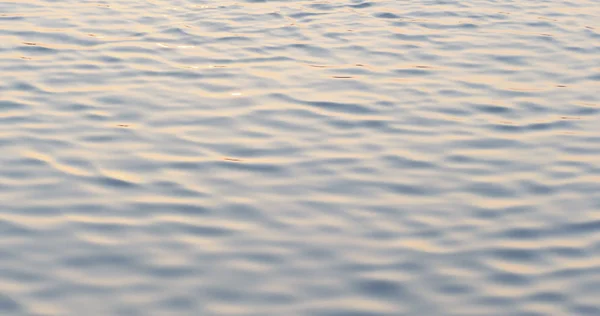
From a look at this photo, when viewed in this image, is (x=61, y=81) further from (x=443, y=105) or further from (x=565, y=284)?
(x=565, y=284)

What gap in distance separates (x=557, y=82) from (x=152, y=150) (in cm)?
376

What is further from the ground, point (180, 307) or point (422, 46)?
point (422, 46)

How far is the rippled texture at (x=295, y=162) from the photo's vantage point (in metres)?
5.09

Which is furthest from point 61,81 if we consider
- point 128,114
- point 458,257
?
point 458,257

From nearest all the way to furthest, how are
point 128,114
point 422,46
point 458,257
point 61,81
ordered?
point 458,257 → point 128,114 → point 61,81 → point 422,46

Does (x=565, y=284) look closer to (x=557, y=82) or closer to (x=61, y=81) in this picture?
(x=557, y=82)

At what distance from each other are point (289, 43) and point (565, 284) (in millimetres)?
4515

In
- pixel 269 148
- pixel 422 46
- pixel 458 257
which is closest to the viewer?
pixel 458 257

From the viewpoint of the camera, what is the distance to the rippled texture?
16.7 feet

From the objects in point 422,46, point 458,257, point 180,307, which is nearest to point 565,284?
point 458,257

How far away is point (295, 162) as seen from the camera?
6504mm

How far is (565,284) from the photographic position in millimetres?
5156

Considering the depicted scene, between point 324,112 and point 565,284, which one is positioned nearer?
point 565,284

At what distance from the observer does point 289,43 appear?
893 cm
